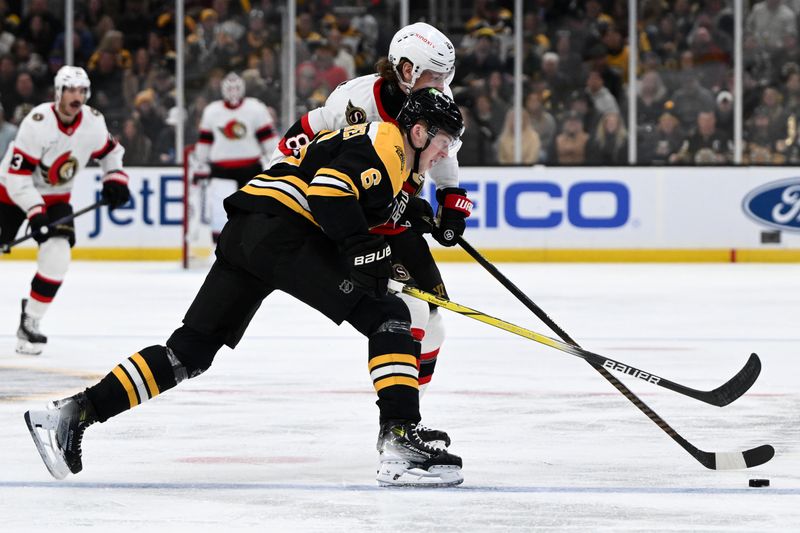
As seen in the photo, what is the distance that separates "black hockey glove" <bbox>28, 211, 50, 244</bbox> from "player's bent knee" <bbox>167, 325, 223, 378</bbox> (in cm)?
298

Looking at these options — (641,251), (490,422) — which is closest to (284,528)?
(490,422)

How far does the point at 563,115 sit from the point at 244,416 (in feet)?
27.6

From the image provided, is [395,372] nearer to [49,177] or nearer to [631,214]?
[49,177]

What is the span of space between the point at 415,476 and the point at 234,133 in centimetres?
903

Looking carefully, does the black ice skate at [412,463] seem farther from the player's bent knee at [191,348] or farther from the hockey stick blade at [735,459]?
the hockey stick blade at [735,459]

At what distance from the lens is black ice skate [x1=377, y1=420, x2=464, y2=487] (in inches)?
140

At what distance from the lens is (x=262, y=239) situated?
3623 mm

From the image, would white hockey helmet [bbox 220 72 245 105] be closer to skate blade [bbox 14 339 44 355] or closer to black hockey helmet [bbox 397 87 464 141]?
skate blade [bbox 14 339 44 355]

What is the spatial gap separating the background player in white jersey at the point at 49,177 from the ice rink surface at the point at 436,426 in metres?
0.25

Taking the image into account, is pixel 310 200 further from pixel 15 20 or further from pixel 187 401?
pixel 15 20

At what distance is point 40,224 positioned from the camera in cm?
657

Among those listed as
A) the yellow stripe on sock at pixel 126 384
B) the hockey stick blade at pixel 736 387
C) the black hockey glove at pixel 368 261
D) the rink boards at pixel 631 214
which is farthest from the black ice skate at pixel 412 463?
the rink boards at pixel 631 214

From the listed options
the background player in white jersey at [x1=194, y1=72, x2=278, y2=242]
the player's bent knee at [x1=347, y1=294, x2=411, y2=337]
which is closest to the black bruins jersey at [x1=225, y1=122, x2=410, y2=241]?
the player's bent knee at [x1=347, y1=294, x2=411, y2=337]

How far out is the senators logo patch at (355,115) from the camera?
420 centimetres
